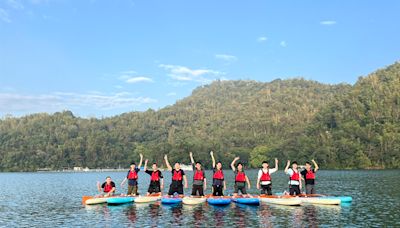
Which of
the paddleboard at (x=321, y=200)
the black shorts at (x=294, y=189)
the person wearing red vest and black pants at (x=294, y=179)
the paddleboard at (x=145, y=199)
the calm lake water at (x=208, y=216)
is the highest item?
Result: the person wearing red vest and black pants at (x=294, y=179)

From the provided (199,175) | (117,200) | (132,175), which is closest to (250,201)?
(199,175)

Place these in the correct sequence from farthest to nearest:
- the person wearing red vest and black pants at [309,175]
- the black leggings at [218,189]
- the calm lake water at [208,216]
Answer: the black leggings at [218,189], the person wearing red vest and black pants at [309,175], the calm lake water at [208,216]

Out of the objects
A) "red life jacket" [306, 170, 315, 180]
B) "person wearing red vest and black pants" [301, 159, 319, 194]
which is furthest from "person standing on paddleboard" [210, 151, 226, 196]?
"red life jacket" [306, 170, 315, 180]

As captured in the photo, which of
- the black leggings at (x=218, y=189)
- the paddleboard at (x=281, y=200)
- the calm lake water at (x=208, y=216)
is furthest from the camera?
the black leggings at (x=218, y=189)

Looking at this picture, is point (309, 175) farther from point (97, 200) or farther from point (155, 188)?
point (97, 200)

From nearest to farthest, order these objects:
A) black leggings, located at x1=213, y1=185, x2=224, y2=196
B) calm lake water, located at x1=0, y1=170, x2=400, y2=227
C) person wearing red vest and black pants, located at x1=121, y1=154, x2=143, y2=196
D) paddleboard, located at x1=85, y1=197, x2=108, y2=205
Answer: calm lake water, located at x1=0, y1=170, x2=400, y2=227 → black leggings, located at x1=213, y1=185, x2=224, y2=196 → person wearing red vest and black pants, located at x1=121, y1=154, x2=143, y2=196 → paddleboard, located at x1=85, y1=197, x2=108, y2=205

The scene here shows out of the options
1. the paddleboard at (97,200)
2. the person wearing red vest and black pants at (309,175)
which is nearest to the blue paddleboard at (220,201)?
the person wearing red vest and black pants at (309,175)

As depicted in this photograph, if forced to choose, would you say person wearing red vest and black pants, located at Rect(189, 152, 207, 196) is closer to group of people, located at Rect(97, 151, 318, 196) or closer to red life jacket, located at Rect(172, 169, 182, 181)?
group of people, located at Rect(97, 151, 318, 196)

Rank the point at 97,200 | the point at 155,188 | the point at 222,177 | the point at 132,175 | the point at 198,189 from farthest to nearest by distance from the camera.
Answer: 1. the point at 155,188
2. the point at 97,200
3. the point at 132,175
4. the point at 198,189
5. the point at 222,177

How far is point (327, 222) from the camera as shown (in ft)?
84.8

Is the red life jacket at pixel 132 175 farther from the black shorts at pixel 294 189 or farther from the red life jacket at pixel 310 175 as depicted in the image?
the red life jacket at pixel 310 175

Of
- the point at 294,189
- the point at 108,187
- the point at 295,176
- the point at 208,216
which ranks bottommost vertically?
the point at 208,216

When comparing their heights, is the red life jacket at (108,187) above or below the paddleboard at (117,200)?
above

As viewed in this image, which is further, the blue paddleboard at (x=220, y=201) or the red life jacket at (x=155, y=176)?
the red life jacket at (x=155, y=176)
